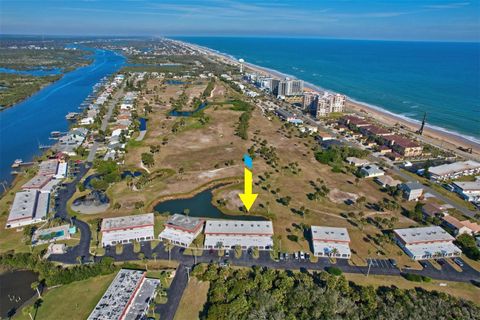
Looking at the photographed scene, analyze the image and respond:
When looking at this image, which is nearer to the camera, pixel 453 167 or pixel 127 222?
pixel 127 222

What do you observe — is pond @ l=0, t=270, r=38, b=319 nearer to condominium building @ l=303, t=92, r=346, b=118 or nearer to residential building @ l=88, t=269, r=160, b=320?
residential building @ l=88, t=269, r=160, b=320

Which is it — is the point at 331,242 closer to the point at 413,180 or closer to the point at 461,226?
the point at 461,226

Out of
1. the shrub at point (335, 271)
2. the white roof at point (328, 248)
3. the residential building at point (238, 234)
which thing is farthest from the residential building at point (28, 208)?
the shrub at point (335, 271)

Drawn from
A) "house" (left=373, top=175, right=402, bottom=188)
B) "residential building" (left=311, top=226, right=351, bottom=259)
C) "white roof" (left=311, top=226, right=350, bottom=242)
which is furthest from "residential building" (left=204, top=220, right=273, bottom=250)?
"house" (left=373, top=175, right=402, bottom=188)

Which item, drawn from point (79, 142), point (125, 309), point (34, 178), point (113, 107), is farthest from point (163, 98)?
point (125, 309)

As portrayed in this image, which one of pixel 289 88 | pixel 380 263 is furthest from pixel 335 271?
pixel 289 88

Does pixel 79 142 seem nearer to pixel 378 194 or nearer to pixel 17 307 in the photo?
pixel 17 307
